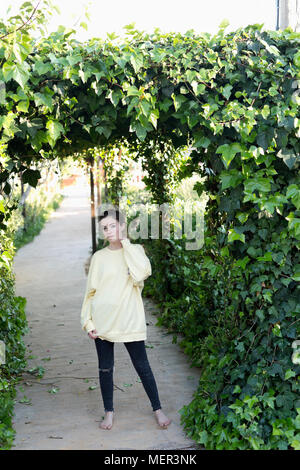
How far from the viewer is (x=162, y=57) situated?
3.37 metres

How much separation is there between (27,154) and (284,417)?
2.63 m

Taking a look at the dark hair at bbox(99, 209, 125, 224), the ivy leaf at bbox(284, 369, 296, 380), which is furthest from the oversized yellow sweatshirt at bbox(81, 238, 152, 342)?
the ivy leaf at bbox(284, 369, 296, 380)

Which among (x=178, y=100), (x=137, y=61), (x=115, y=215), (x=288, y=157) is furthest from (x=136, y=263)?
(x=137, y=61)

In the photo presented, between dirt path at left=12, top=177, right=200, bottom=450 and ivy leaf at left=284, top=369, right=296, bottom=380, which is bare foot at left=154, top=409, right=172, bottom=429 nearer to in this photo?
dirt path at left=12, top=177, right=200, bottom=450

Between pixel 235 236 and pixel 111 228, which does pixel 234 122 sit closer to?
pixel 235 236

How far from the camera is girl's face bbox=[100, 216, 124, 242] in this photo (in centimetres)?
390

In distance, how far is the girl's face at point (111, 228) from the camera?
3904 millimetres

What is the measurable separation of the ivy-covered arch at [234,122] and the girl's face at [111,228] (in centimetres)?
64

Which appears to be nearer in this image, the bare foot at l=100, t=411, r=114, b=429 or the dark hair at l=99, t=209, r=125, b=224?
the dark hair at l=99, t=209, r=125, b=224

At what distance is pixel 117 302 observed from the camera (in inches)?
152

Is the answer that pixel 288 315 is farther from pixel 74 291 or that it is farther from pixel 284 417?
pixel 74 291

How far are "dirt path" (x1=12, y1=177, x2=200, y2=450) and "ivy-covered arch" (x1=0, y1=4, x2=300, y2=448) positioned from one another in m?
0.52

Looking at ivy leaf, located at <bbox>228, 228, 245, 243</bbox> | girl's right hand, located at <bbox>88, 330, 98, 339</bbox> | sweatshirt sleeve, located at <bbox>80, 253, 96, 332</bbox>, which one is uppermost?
ivy leaf, located at <bbox>228, 228, 245, 243</bbox>
